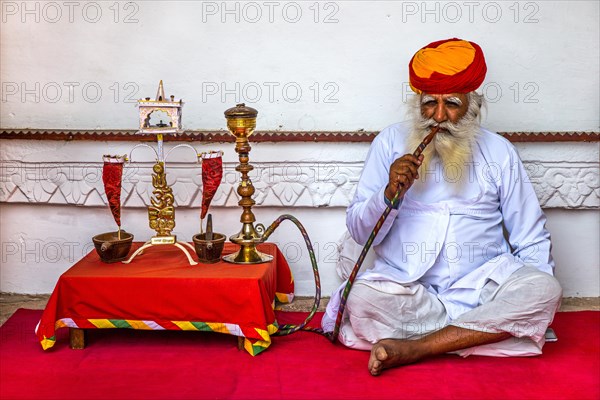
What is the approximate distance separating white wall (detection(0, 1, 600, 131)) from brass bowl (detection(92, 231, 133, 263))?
930 millimetres

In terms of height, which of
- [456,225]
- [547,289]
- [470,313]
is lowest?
[470,313]

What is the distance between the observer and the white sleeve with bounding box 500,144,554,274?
3.59 meters

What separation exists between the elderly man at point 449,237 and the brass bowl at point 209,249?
628 millimetres

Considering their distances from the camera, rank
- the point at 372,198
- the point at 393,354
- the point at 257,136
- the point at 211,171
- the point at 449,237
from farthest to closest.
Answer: the point at 257,136 < the point at 211,171 < the point at 449,237 < the point at 372,198 < the point at 393,354

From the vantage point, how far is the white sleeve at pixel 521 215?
3586 millimetres

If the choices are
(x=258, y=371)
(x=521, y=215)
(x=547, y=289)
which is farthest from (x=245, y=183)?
(x=547, y=289)

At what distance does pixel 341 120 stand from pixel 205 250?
48.3 inches

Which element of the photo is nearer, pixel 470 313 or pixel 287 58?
pixel 470 313

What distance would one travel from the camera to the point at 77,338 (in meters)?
3.50

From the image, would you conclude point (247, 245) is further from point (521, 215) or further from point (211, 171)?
point (521, 215)

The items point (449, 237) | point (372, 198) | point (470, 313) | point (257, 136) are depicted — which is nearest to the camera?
point (470, 313)

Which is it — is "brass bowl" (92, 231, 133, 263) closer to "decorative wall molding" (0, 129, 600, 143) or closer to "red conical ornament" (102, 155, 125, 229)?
"red conical ornament" (102, 155, 125, 229)

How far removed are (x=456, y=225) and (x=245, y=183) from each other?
1066 mm

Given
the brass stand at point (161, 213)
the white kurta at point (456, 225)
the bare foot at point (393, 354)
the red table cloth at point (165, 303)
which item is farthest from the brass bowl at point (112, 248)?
the bare foot at point (393, 354)
